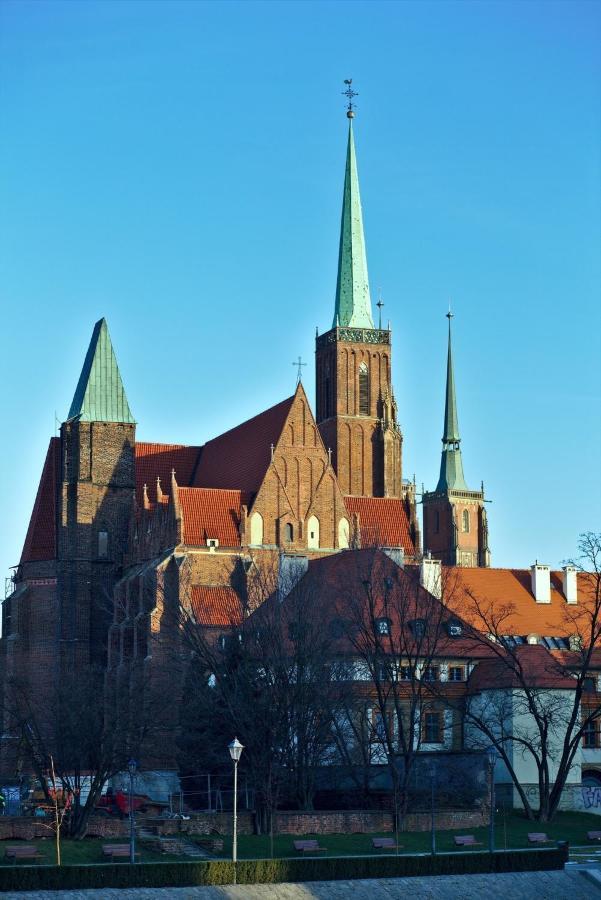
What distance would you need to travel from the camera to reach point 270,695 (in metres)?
58.7

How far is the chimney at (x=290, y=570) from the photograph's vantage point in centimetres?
7306

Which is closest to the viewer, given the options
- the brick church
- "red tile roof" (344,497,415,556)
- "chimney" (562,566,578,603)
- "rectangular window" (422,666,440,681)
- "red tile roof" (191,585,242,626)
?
"rectangular window" (422,666,440,681)

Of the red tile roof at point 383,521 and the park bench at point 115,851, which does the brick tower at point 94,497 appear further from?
the park bench at point 115,851

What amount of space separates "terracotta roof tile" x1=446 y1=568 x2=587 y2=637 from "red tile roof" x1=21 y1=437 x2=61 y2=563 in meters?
21.3

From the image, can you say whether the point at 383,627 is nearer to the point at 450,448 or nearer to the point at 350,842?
the point at 350,842

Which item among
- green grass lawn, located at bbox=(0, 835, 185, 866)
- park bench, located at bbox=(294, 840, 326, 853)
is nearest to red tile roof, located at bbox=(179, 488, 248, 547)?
green grass lawn, located at bbox=(0, 835, 185, 866)

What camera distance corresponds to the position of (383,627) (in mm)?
66438

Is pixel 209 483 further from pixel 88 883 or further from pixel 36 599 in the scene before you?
pixel 88 883

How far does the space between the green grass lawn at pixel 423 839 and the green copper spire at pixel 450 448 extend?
3576 inches

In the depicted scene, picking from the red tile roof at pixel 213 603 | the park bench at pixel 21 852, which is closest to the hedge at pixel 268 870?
the park bench at pixel 21 852

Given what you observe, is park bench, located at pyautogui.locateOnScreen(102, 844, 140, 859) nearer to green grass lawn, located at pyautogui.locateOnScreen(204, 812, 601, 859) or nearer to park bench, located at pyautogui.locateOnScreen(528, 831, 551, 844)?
green grass lawn, located at pyautogui.locateOnScreen(204, 812, 601, 859)

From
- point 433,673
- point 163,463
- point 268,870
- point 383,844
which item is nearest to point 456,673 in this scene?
point 433,673

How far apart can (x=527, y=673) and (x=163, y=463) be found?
121 ft

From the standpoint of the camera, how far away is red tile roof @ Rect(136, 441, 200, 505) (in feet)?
312
